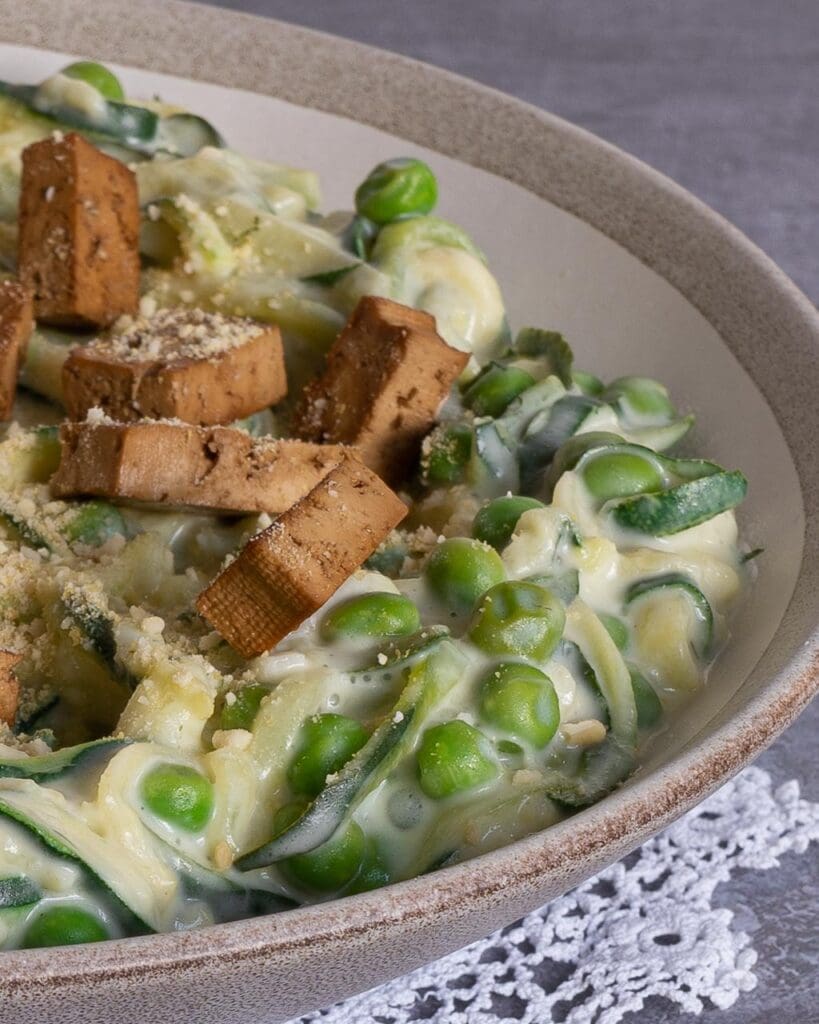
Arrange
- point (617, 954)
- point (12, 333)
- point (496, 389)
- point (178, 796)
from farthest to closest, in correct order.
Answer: point (496, 389)
point (12, 333)
point (617, 954)
point (178, 796)

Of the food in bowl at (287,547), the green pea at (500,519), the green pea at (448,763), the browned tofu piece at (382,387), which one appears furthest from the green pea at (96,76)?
the green pea at (448,763)

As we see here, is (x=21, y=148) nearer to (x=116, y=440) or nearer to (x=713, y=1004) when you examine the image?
(x=116, y=440)

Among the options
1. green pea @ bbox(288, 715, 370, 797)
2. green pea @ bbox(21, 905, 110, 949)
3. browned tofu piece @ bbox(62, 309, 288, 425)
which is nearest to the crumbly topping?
browned tofu piece @ bbox(62, 309, 288, 425)

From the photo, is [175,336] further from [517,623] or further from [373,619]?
[517,623]

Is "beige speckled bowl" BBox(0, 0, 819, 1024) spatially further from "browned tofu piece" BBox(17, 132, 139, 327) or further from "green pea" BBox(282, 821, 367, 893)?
"browned tofu piece" BBox(17, 132, 139, 327)

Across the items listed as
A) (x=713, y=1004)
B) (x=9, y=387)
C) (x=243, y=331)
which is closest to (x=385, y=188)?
(x=243, y=331)

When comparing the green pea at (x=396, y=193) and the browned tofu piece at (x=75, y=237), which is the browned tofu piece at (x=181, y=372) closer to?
the browned tofu piece at (x=75, y=237)

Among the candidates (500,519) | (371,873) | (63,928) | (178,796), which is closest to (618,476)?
(500,519)
